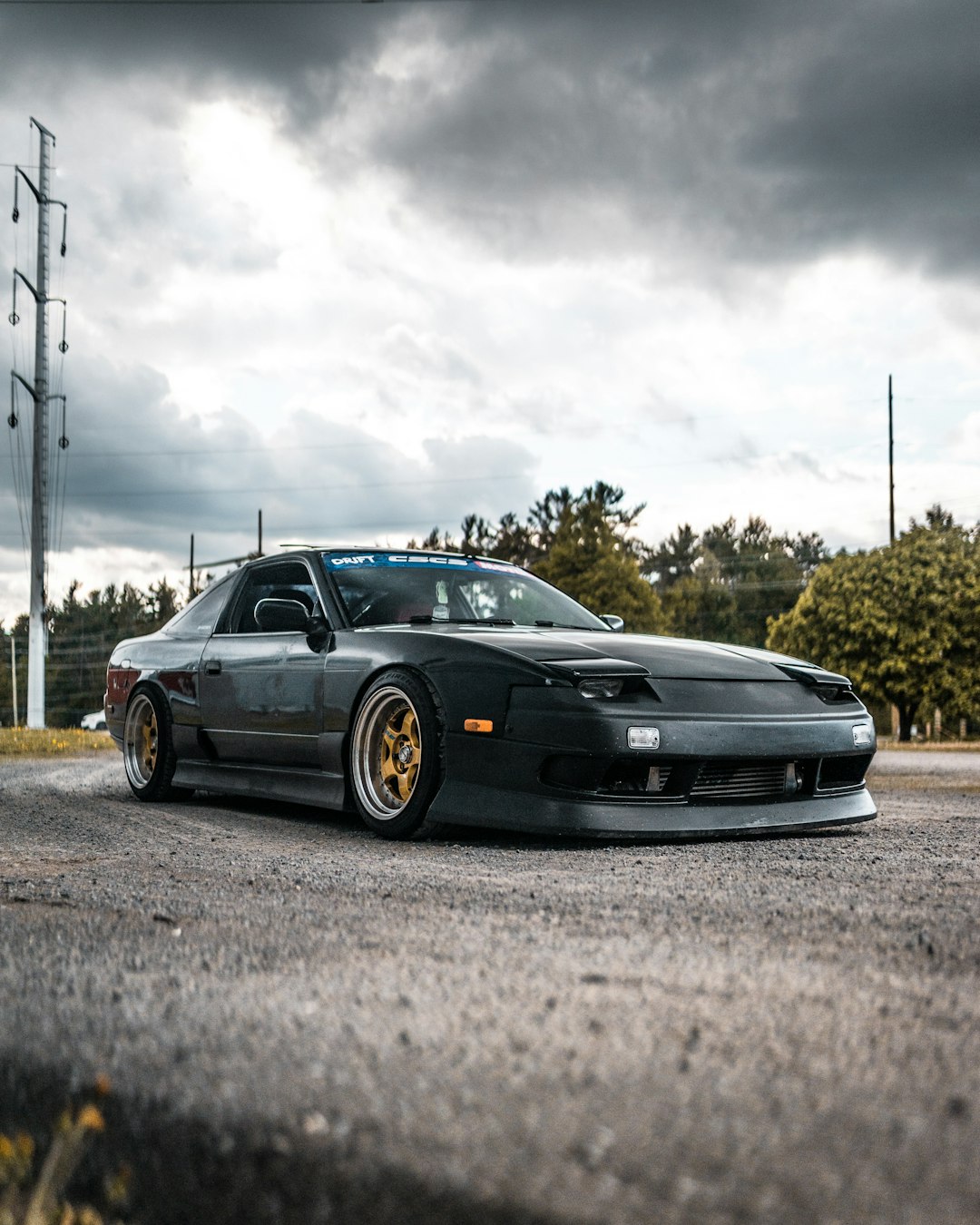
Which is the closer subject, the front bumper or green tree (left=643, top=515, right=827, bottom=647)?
the front bumper

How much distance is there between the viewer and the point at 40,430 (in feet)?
91.6

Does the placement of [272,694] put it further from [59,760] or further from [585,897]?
[59,760]

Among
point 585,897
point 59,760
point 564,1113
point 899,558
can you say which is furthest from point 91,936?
point 899,558

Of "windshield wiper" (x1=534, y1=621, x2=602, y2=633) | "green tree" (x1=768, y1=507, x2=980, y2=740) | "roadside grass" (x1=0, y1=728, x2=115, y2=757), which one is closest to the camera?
"windshield wiper" (x1=534, y1=621, x2=602, y2=633)

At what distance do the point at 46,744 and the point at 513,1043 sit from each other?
15.0m

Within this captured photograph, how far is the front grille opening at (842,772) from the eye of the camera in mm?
5781

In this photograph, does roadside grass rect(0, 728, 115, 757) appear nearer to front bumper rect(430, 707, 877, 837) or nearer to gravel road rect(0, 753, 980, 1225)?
front bumper rect(430, 707, 877, 837)

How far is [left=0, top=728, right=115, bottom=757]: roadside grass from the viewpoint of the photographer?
15.1 m

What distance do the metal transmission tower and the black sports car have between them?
65.6 ft

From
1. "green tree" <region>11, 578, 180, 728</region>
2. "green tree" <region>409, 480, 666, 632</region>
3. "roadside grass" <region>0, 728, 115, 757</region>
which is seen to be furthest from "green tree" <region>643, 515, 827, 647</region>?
"roadside grass" <region>0, 728, 115, 757</region>

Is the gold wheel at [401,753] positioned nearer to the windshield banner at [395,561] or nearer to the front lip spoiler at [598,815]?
the front lip spoiler at [598,815]

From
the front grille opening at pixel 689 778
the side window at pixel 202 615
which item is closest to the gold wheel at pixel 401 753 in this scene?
the front grille opening at pixel 689 778

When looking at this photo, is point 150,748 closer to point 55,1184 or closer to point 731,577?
point 55,1184

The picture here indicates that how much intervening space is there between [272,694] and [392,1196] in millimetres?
5165
